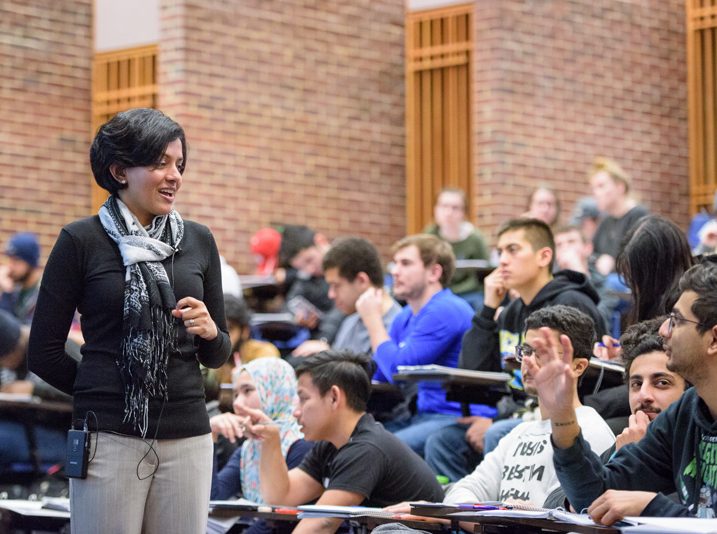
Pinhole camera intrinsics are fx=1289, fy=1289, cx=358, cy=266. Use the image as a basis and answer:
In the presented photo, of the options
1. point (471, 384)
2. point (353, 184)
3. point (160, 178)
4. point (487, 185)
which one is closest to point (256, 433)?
point (471, 384)

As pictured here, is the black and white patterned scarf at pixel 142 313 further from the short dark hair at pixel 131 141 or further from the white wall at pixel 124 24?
the white wall at pixel 124 24

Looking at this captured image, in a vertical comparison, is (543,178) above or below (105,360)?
above

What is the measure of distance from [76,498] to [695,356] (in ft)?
5.50

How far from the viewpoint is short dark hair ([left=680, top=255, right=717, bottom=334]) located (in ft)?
10.8

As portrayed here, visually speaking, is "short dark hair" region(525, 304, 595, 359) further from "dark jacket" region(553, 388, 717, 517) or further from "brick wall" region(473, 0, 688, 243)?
"brick wall" region(473, 0, 688, 243)

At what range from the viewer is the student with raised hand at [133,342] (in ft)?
11.3

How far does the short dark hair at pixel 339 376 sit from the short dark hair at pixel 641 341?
1281 mm

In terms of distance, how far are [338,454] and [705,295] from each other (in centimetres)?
213

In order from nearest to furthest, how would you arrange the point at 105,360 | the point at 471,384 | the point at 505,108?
the point at 105,360 < the point at 471,384 < the point at 505,108

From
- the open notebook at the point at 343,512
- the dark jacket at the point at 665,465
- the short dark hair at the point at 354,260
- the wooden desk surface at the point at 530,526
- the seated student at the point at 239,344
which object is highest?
the short dark hair at the point at 354,260

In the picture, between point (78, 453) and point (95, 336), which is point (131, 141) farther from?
point (78, 453)

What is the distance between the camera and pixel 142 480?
136 inches

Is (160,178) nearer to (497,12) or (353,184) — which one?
(497,12)

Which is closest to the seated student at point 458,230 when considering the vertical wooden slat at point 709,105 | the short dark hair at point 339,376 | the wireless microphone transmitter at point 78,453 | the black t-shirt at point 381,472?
the vertical wooden slat at point 709,105
